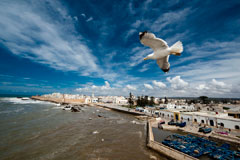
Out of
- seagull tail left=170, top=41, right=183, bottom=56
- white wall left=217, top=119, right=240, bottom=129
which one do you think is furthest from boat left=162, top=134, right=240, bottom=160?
seagull tail left=170, top=41, right=183, bottom=56

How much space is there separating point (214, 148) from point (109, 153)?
11.0m

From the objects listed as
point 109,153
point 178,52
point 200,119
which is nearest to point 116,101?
point 200,119

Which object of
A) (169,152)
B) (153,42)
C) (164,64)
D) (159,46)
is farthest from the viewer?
(169,152)

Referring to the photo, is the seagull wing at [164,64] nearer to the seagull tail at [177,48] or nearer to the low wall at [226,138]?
the seagull tail at [177,48]

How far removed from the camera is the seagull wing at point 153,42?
3.48 meters

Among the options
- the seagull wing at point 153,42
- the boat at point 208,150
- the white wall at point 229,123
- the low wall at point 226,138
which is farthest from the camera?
the white wall at point 229,123

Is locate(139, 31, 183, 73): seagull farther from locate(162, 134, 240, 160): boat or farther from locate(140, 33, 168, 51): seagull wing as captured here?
locate(162, 134, 240, 160): boat

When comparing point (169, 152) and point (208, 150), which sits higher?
point (169, 152)

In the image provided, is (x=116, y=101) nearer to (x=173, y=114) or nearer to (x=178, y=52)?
(x=173, y=114)

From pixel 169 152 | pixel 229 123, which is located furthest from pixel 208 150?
pixel 229 123

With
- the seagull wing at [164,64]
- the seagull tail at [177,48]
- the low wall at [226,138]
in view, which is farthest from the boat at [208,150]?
the seagull tail at [177,48]

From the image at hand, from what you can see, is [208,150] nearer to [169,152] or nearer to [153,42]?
[169,152]

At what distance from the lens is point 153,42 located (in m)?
3.69

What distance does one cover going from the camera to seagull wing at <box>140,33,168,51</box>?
3485 millimetres
